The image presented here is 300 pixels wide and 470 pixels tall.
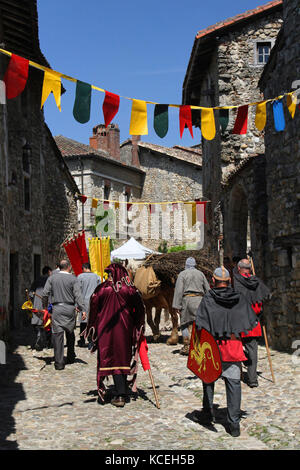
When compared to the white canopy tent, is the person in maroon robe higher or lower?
lower

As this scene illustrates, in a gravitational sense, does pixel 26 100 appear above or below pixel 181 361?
above

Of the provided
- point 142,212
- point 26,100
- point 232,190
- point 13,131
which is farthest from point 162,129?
point 142,212

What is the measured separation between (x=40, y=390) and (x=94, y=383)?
31.0 inches

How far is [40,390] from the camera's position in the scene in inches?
271

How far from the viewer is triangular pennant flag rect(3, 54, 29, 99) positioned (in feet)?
20.7

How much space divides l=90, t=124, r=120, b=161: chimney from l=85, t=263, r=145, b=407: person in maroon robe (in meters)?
29.9

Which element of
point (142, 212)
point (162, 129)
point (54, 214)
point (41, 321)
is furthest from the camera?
point (142, 212)

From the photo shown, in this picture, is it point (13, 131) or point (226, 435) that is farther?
point (13, 131)

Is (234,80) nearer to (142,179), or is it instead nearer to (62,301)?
(62,301)

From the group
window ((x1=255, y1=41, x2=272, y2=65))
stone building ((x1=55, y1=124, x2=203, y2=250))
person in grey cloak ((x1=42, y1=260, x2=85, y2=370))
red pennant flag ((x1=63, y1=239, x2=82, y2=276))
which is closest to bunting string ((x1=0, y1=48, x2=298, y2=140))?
person in grey cloak ((x1=42, y1=260, x2=85, y2=370))

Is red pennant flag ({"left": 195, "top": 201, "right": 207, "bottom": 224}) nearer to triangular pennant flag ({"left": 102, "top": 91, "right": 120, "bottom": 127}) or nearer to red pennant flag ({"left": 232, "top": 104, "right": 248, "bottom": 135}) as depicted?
red pennant flag ({"left": 232, "top": 104, "right": 248, "bottom": 135})

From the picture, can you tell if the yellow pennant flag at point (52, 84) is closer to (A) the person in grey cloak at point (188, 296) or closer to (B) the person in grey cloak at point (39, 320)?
(A) the person in grey cloak at point (188, 296)

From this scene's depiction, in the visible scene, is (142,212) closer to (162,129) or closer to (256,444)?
(162,129)

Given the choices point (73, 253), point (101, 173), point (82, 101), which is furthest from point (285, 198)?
point (101, 173)
